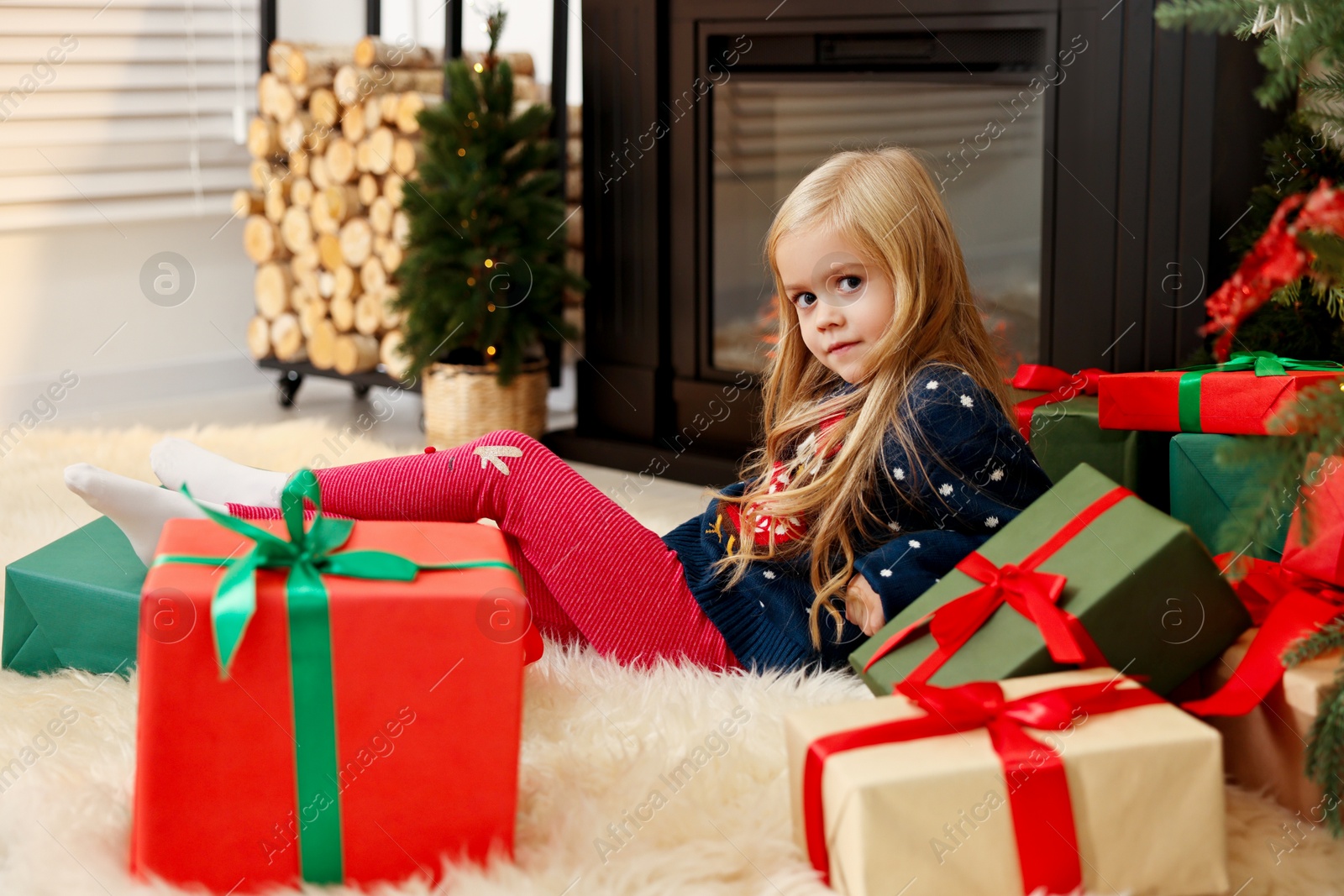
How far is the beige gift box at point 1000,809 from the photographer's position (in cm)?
94

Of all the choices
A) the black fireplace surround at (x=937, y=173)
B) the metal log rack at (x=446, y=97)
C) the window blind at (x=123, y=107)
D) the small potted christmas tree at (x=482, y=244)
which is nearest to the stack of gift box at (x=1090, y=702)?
the black fireplace surround at (x=937, y=173)

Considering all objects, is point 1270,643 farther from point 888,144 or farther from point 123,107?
point 123,107

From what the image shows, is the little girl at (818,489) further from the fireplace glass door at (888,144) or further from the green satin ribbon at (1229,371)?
the fireplace glass door at (888,144)

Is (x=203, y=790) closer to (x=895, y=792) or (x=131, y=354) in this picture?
(x=895, y=792)

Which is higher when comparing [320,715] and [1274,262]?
[1274,262]

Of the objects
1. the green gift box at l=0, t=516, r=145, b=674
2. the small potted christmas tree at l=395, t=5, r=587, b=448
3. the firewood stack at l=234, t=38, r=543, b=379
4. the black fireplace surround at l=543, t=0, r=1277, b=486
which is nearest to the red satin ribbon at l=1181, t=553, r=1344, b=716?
the black fireplace surround at l=543, t=0, r=1277, b=486

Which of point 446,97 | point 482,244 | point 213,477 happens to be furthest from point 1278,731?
point 446,97

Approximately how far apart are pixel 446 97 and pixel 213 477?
5.83 feet

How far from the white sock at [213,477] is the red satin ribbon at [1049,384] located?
0.99 meters

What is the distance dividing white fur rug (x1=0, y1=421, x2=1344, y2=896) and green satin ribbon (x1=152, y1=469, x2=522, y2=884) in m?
0.05

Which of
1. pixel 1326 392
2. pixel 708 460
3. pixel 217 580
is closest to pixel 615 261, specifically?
pixel 708 460

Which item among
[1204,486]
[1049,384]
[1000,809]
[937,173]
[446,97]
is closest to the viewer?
[1000,809]

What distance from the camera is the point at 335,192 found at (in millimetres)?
3146

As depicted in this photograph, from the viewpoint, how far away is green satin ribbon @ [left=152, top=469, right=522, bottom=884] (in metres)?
0.96
